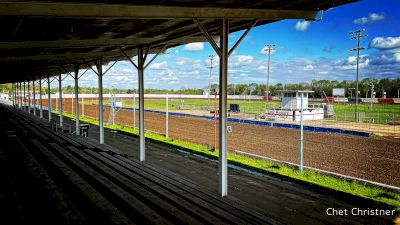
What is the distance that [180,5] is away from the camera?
544cm

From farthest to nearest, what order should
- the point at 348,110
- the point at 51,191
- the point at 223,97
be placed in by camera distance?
the point at 348,110 < the point at 223,97 < the point at 51,191

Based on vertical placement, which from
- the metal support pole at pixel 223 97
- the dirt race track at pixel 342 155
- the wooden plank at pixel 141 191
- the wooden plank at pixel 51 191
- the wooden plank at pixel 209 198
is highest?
the metal support pole at pixel 223 97

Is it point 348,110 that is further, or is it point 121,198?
point 348,110

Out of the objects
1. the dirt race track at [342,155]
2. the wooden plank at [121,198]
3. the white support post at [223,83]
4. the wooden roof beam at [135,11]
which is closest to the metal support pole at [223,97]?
the white support post at [223,83]

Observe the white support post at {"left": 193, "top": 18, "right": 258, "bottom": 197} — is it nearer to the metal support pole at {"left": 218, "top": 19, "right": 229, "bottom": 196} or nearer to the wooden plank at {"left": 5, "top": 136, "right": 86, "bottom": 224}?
the metal support pole at {"left": 218, "top": 19, "right": 229, "bottom": 196}

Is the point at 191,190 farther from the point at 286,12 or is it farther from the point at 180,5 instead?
the point at 286,12

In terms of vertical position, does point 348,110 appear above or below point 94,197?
below

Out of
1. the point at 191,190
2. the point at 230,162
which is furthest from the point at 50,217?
the point at 230,162

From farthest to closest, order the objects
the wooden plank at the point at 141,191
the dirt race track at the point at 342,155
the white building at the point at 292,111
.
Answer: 1. the white building at the point at 292,111
2. the dirt race track at the point at 342,155
3. the wooden plank at the point at 141,191

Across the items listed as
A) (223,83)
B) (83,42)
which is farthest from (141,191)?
(83,42)

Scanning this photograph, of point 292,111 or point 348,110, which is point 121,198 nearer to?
point 292,111

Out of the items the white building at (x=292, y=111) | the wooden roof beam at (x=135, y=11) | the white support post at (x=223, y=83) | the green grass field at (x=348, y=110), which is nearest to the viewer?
the wooden roof beam at (x=135, y=11)

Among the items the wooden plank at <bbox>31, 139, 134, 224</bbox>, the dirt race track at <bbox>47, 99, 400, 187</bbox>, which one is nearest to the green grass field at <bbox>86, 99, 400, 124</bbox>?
the dirt race track at <bbox>47, 99, 400, 187</bbox>

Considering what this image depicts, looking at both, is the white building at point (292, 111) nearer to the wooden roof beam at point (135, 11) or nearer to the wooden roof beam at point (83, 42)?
the wooden roof beam at point (83, 42)
